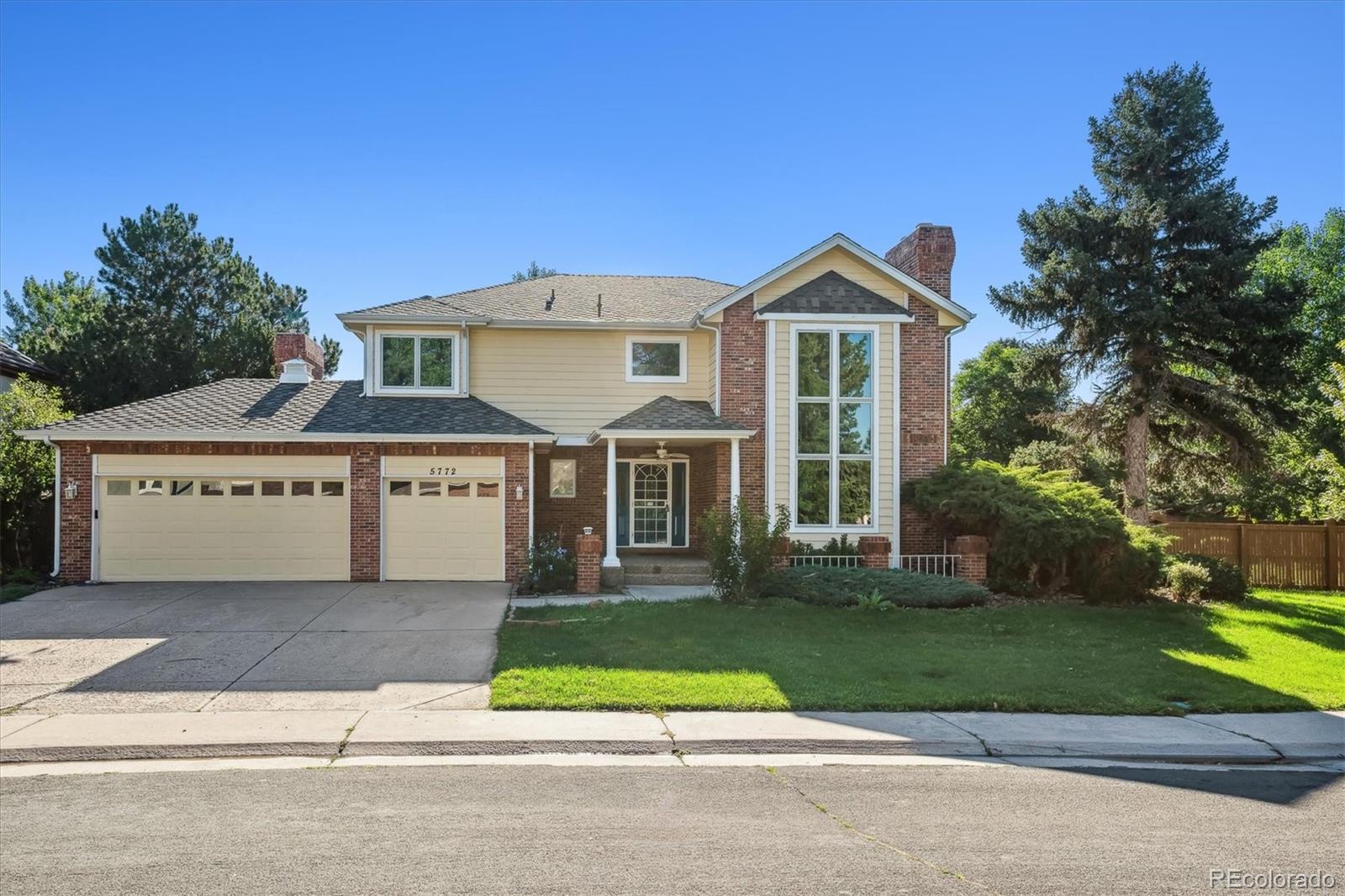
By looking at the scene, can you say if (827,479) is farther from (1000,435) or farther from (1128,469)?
(1000,435)

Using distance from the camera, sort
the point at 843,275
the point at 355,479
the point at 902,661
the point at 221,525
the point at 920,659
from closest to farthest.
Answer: the point at 902,661, the point at 920,659, the point at 221,525, the point at 355,479, the point at 843,275

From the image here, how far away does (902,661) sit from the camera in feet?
35.5

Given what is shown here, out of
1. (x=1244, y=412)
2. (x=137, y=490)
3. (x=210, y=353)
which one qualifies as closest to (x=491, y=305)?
(x=137, y=490)

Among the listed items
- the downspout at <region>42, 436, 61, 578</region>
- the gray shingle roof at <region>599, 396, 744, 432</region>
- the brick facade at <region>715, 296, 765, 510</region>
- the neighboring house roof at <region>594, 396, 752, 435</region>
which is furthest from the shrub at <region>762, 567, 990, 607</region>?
the downspout at <region>42, 436, 61, 578</region>

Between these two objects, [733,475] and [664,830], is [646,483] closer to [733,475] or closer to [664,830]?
[733,475]

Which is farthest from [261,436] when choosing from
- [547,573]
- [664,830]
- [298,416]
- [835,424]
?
[664,830]

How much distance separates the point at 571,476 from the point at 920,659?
10722mm

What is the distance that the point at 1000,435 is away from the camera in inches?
1411

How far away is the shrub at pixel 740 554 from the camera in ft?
47.3

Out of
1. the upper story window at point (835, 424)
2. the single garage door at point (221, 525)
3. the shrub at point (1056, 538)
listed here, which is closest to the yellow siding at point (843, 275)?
the upper story window at point (835, 424)

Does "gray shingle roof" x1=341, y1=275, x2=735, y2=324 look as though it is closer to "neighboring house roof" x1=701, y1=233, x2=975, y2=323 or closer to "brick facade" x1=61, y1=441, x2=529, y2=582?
"neighboring house roof" x1=701, y1=233, x2=975, y2=323

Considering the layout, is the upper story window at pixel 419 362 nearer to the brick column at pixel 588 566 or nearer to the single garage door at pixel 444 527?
the single garage door at pixel 444 527

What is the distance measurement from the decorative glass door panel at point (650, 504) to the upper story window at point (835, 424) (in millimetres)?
4049

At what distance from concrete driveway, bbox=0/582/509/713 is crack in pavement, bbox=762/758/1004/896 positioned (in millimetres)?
3770
